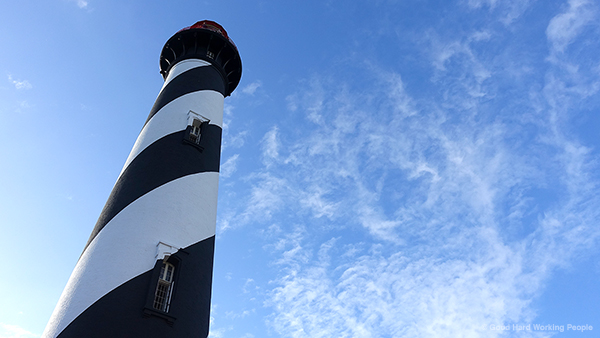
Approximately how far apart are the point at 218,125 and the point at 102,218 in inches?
207

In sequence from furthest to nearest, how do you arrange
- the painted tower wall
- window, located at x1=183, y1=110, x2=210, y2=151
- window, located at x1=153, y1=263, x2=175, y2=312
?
window, located at x1=183, y1=110, x2=210, y2=151, window, located at x1=153, y1=263, x2=175, y2=312, the painted tower wall

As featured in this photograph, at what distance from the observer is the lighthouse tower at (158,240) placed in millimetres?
8555

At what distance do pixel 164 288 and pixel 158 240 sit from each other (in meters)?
1.12

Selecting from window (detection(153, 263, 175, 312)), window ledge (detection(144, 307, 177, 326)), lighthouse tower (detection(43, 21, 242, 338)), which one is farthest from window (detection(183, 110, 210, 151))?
window ledge (detection(144, 307, 177, 326))

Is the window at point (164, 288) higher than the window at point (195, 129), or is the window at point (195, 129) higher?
the window at point (195, 129)

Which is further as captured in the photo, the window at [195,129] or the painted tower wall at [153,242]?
the window at [195,129]

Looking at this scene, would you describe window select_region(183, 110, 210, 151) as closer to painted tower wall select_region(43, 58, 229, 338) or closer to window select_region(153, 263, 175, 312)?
painted tower wall select_region(43, 58, 229, 338)

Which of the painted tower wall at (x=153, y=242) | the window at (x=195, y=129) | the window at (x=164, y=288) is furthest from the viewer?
the window at (x=195, y=129)

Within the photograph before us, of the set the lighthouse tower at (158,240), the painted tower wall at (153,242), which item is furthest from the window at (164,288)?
the painted tower wall at (153,242)

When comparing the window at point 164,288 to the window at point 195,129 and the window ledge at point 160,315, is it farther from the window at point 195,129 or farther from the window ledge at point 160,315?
the window at point 195,129

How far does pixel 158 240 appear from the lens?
32.4 ft

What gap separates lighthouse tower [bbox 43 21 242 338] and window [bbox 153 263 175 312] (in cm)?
2

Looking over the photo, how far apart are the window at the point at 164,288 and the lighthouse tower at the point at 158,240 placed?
2 cm

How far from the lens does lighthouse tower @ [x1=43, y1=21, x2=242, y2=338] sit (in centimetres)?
855
